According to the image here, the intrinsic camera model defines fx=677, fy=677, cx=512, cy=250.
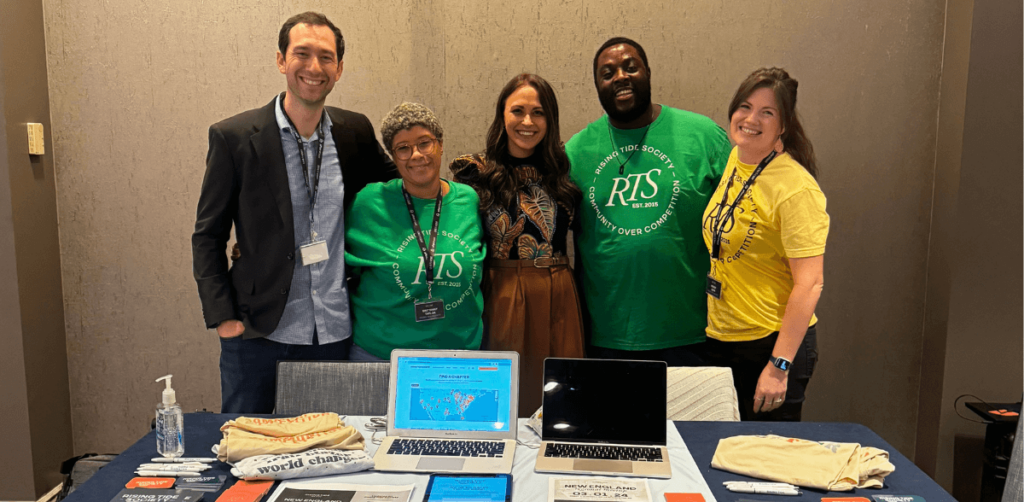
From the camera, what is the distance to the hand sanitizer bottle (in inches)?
66.1

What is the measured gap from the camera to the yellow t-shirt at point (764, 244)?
7.26 feet

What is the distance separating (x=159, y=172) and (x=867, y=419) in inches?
143

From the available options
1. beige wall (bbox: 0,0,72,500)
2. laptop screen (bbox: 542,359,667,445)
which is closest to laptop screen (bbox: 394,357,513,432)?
laptop screen (bbox: 542,359,667,445)

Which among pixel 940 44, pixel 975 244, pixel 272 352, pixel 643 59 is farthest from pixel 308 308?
pixel 940 44

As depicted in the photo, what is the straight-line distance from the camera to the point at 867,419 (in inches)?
131

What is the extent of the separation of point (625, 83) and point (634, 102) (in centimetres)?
8

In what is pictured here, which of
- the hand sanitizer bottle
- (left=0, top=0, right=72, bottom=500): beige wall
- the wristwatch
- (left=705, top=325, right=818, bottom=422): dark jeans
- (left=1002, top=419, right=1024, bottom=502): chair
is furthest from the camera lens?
(left=0, top=0, right=72, bottom=500): beige wall

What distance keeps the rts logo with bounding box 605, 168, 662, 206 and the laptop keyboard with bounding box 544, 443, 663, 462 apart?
3.76ft

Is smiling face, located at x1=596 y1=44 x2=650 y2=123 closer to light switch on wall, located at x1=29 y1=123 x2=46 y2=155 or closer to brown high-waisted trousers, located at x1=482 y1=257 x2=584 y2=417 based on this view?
brown high-waisted trousers, located at x1=482 y1=257 x2=584 y2=417

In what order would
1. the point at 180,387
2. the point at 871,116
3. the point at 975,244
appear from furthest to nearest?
the point at 180,387 < the point at 871,116 < the point at 975,244

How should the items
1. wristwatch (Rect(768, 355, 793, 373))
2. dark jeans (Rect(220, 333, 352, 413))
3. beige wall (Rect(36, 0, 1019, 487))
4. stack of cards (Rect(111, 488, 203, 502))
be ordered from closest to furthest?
stack of cards (Rect(111, 488, 203, 502))
wristwatch (Rect(768, 355, 793, 373))
dark jeans (Rect(220, 333, 352, 413))
beige wall (Rect(36, 0, 1019, 487))

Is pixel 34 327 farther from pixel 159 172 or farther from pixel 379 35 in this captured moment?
pixel 379 35

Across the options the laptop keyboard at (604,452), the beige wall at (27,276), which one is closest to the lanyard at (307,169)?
the laptop keyboard at (604,452)

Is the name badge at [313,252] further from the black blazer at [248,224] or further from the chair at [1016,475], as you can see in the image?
the chair at [1016,475]
